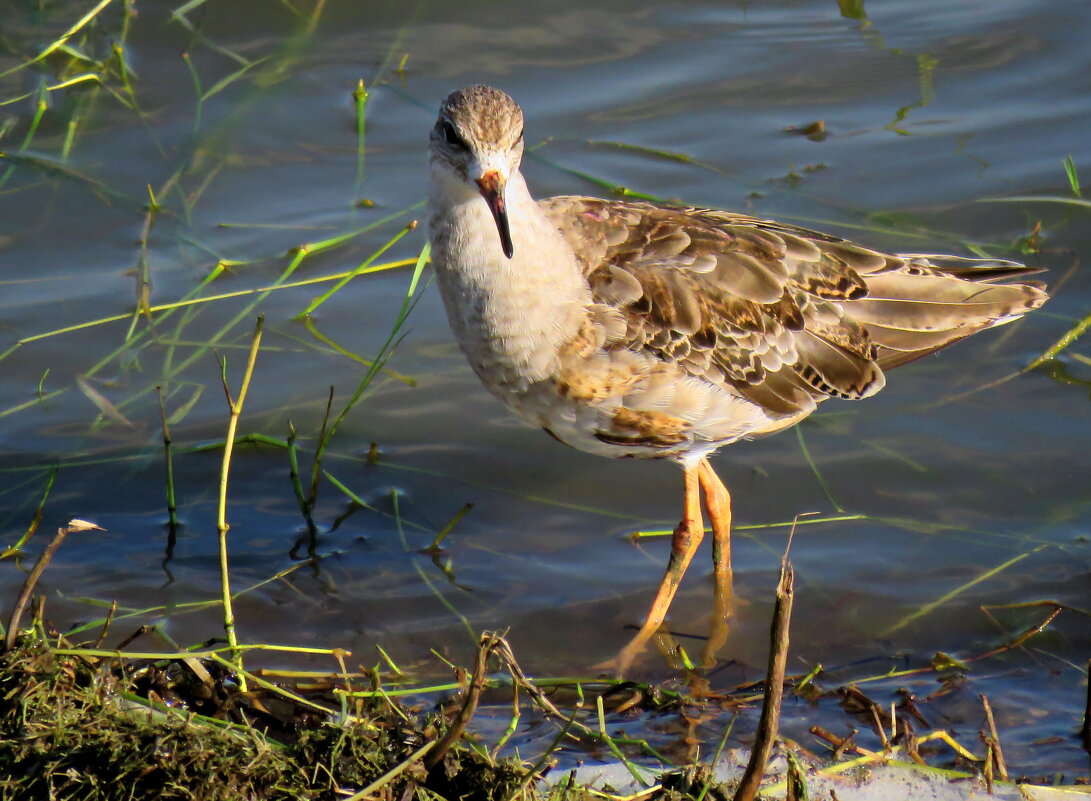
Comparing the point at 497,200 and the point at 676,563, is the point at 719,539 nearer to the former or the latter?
the point at 676,563

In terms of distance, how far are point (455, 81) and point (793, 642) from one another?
5174mm

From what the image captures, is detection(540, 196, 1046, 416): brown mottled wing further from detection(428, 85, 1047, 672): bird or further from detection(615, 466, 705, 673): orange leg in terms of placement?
detection(615, 466, 705, 673): orange leg

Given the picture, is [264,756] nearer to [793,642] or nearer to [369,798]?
[369,798]

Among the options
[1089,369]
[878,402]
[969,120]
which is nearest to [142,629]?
[878,402]

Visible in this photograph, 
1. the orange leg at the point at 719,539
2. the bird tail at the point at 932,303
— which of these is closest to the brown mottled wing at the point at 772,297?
the bird tail at the point at 932,303

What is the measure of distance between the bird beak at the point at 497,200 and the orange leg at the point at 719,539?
5.77ft

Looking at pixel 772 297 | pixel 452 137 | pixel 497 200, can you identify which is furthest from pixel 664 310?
pixel 452 137

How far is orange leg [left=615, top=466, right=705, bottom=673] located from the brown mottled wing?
1.75 ft

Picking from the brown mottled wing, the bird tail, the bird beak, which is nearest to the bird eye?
the bird beak

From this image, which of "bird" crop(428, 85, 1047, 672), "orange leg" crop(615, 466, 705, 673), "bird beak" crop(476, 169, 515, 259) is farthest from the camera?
"orange leg" crop(615, 466, 705, 673)

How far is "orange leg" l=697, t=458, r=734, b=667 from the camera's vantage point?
6.18 meters

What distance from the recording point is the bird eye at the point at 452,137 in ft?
17.2

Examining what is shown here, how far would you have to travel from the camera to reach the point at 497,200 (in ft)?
16.7

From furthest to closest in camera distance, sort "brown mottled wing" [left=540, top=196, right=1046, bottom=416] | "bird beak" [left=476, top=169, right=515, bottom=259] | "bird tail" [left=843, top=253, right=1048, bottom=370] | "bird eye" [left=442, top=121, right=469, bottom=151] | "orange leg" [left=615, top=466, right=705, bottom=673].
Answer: "bird tail" [left=843, top=253, right=1048, bottom=370], "orange leg" [left=615, top=466, right=705, bottom=673], "brown mottled wing" [left=540, top=196, right=1046, bottom=416], "bird eye" [left=442, top=121, right=469, bottom=151], "bird beak" [left=476, top=169, right=515, bottom=259]
